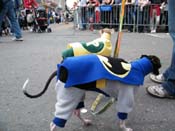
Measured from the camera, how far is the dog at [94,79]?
7.66 feet

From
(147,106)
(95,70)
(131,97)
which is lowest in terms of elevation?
(147,106)

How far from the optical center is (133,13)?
11195mm

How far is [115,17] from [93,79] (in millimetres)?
9594

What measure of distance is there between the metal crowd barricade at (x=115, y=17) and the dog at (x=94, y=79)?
8.72m

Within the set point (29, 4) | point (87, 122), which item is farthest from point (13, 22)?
point (87, 122)

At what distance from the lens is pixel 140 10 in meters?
11.1

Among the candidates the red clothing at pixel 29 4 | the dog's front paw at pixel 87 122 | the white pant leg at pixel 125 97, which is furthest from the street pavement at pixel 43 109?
the red clothing at pixel 29 4

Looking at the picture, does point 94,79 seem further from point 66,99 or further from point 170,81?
point 170,81

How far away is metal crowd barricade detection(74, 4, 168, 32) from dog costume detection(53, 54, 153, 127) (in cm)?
873

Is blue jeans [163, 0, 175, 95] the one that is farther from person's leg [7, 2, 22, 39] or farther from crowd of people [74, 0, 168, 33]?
crowd of people [74, 0, 168, 33]

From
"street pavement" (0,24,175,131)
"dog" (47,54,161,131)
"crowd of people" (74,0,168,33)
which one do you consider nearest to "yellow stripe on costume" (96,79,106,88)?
"dog" (47,54,161,131)

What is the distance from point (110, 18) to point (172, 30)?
8.21 m

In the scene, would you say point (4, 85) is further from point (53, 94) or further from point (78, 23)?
point (78, 23)

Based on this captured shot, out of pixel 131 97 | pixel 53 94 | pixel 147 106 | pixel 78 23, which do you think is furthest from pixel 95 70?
pixel 78 23
